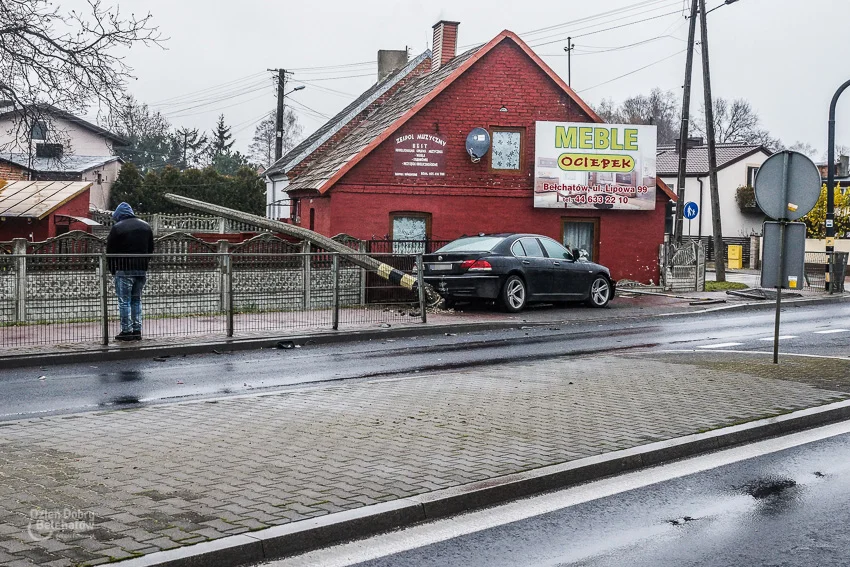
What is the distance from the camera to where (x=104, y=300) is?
559 inches

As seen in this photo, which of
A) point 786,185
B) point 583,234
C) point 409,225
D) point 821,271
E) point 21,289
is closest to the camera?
point 786,185

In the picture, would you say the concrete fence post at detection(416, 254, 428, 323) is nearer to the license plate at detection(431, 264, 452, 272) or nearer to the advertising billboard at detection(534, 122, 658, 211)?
the license plate at detection(431, 264, 452, 272)

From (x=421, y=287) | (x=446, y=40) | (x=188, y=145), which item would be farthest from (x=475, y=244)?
(x=188, y=145)

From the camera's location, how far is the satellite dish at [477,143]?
2647cm

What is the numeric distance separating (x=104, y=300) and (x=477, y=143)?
565 inches

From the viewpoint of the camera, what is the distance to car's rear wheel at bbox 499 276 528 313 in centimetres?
1997

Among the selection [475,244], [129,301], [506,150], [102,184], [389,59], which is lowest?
[129,301]

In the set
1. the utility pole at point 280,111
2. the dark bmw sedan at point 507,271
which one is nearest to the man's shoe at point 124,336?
the dark bmw sedan at point 507,271

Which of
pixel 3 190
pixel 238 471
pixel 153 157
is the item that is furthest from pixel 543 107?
pixel 153 157

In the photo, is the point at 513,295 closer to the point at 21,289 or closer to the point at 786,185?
the point at 786,185

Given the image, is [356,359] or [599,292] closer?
[356,359]

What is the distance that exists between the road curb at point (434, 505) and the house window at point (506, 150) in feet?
62.8

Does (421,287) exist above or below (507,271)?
below

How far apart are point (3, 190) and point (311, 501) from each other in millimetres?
29871
